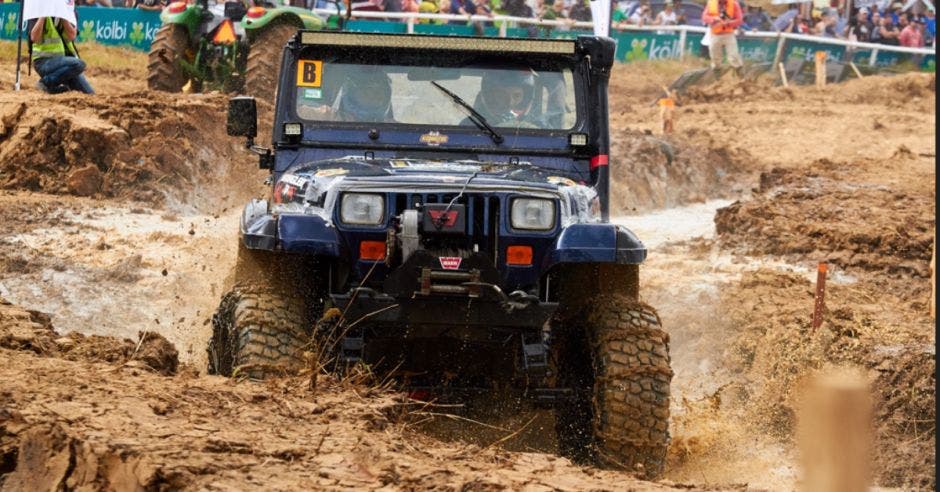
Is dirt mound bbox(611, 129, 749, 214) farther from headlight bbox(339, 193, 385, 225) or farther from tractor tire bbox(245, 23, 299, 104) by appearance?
headlight bbox(339, 193, 385, 225)

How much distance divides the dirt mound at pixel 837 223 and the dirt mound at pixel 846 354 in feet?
3.11

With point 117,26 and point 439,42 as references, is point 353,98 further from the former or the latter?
point 117,26

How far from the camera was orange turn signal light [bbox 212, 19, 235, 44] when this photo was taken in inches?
608

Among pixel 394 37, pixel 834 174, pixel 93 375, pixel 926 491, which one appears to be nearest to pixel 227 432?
pixel 93 375

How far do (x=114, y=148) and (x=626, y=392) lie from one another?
717cm

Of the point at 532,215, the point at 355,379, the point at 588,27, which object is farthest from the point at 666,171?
the point at 355,379

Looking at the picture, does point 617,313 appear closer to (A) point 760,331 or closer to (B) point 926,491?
(B) point 926,491

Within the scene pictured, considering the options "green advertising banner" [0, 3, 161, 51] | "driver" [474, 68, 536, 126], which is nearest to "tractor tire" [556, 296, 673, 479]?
"driver" [474, 68, 536, 126]

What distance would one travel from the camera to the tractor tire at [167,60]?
1549 centimetres

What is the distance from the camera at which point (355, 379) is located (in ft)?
17.7

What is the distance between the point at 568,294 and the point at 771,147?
12.3m

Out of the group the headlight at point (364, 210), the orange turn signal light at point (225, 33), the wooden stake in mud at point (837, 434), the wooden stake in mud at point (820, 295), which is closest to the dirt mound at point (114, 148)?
the orange turn signal light at point (225, 33)

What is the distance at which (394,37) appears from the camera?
6.86m

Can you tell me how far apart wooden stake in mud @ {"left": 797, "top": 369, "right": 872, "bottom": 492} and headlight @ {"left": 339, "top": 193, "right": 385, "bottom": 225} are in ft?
11.9
